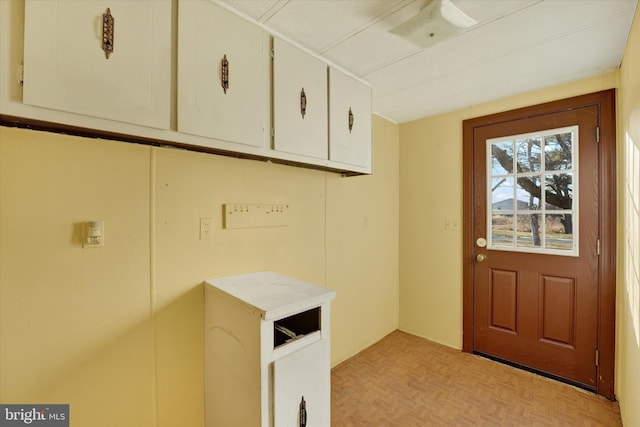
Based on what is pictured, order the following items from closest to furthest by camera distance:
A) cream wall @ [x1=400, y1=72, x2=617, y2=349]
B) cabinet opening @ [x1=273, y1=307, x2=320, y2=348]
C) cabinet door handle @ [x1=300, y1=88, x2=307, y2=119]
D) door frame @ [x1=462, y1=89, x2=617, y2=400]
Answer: cabinet opening @ [x1=273, y1=307, x2=320, y2=348], cabinet door handle @ [x1=300, y1=88, x2=307, y2=119], door frame @ [x1=462, y1=89, x2=617, y2=400], cream wall @ [x1=400, y1=72, x2=617, y2=349]

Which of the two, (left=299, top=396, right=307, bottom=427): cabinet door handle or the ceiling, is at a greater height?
the ceiling

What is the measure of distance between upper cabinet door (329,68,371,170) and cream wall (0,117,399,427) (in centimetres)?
40

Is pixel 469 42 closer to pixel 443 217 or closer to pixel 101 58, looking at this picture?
pixel 443 217

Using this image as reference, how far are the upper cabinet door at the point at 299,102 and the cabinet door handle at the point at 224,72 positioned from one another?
0.27 metres

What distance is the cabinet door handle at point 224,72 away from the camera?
4.40 ft

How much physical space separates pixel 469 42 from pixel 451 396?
7.66ft

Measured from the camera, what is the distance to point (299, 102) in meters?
1.67

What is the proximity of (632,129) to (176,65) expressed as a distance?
2.29 metres

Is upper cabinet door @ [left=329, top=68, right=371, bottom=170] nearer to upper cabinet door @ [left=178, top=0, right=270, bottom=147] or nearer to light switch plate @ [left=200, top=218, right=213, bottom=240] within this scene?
upper cabinet door @ [left=178, top=0, right=270, bottom=147]

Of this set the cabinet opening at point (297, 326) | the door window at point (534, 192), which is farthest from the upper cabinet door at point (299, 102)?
the door window at point (534, 192)

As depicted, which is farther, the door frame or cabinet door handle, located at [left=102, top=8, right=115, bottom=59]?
the door frame

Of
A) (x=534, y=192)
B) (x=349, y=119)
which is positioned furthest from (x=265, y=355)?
(x=534, y=192)

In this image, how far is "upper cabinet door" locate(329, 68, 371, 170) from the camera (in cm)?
187

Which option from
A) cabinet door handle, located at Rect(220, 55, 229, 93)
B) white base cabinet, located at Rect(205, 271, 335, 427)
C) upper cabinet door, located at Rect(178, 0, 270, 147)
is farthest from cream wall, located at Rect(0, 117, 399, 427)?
cabinet door handle, located at Rect(220, 55, 229, 93)
